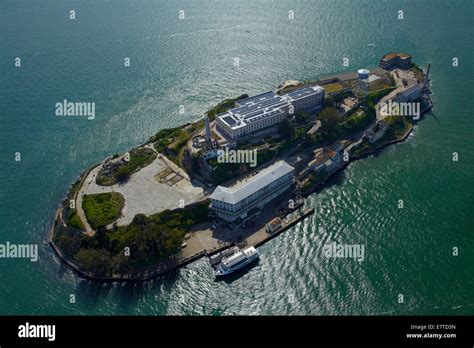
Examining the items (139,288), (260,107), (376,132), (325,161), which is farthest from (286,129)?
(139,288)

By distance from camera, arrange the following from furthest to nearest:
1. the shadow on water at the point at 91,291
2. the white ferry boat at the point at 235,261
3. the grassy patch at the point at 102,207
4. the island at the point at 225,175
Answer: the grassy patch at the point at 102,207, the island at the point at 225,175, the white ferry boat at the point at 235,261, the shadow on water at the point at 91,291

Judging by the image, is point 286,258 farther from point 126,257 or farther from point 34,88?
point 34,88

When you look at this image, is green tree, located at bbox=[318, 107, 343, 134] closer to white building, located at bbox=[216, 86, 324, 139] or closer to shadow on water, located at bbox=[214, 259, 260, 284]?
white building, located at bbox=[216, 86, 324, 139]

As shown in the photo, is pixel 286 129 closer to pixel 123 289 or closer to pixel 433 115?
pixel 433 115

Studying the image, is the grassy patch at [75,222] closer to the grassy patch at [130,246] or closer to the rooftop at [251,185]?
the grassy patch at [130,246]

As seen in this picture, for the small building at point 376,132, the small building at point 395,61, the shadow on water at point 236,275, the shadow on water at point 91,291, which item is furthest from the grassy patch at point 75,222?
the small building at point 395,61

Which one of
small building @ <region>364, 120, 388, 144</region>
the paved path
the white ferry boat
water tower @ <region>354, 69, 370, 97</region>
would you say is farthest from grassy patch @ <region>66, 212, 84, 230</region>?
water tower @ <region>354, 69, 370, 97</region>
